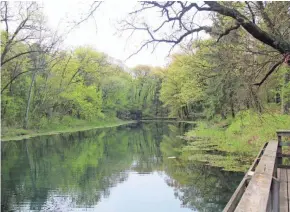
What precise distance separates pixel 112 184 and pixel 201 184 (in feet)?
10.6

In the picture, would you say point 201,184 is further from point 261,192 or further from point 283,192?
point 261,192

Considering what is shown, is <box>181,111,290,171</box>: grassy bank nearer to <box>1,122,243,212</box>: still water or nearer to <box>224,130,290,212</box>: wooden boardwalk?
<box>1,122,243,212</box>: still water

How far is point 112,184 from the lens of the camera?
1241cm

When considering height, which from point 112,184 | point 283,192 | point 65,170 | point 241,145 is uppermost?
point 283,192

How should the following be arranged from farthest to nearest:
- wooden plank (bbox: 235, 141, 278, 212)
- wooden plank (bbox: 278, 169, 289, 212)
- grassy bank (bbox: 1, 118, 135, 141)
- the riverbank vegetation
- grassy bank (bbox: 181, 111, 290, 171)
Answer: grassy bank (bbox: 1, 118, 135, 141)
grassy bank (bbox: 181, 111, 290, 171)
the riverbank vegetation
wooden plank (bbox: 278, 169, 289, 212)
wooden plank (bbox: 235, 141, 278, 212)

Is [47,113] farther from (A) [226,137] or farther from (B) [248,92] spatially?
(B) [248,92]

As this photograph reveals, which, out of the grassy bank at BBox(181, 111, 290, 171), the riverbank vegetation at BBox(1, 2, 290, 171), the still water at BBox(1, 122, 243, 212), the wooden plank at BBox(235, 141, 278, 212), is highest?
the riverbank vegetation at BBox(1, 2, 290, 171)

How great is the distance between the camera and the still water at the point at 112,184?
988 centimetres

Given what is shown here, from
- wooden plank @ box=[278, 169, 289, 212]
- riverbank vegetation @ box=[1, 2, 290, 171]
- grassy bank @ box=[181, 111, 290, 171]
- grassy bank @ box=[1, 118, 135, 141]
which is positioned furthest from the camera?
grassy bank @ box=[1, 118, 135, 141]

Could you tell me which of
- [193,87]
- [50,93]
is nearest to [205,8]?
[193,87]

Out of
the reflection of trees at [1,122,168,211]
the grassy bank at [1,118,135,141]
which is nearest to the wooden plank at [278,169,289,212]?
the reflection of trees at [1,122,168,211]

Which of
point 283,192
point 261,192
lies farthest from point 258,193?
point 283,192

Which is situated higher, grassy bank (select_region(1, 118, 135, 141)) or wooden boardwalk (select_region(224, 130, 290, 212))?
wooden boardwalk (select_region(224, 130, 290, 212))

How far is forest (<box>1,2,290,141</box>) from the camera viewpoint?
28.1ft
